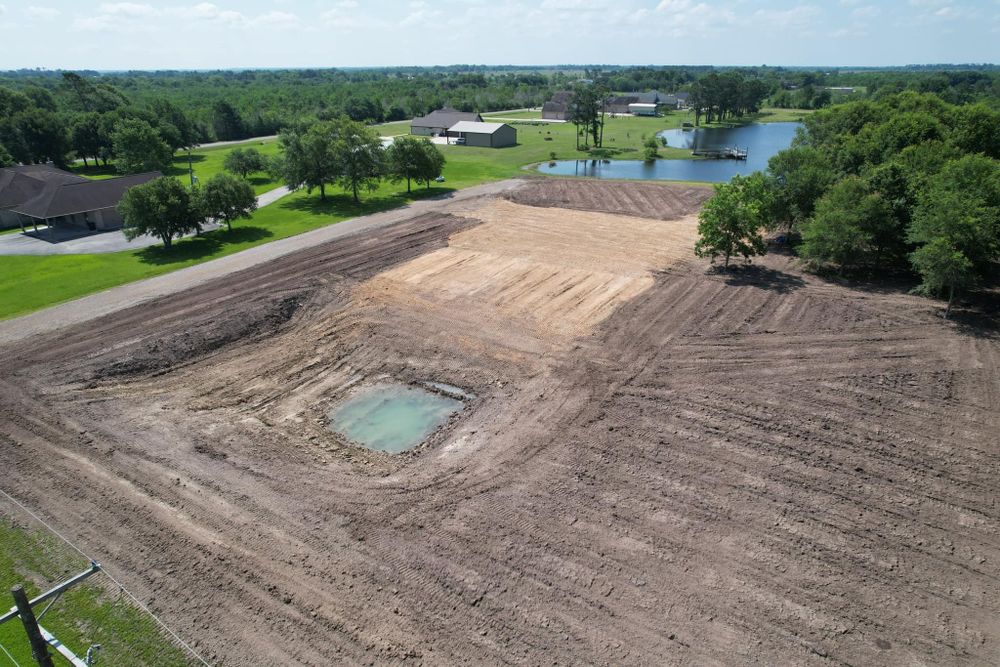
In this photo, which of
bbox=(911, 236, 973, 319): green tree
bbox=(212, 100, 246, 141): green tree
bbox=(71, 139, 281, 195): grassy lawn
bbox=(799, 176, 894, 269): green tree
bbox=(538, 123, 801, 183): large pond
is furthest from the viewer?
bbox=(212, 100, 246, 141): green tree

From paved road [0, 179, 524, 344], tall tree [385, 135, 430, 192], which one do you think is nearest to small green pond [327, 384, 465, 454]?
paved road [0, 179, 524, 344]

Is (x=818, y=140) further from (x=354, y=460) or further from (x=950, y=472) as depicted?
(x=354, y=460)

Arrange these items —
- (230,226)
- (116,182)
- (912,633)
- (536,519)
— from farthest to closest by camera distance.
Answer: (116,182), (230,226), (536,519), (912,633)

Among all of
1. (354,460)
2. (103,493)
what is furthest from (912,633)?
(103,493)

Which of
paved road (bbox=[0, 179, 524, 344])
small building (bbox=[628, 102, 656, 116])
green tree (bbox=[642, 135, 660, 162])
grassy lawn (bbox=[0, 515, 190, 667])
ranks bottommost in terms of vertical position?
grassy lawn (bbox=[0, 515, 190, 667])

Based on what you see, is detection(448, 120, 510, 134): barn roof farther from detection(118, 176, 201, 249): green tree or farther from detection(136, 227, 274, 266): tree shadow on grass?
detection(118, 176, 201, 249): green tree

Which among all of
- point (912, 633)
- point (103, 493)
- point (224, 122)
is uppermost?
point (224, 122)

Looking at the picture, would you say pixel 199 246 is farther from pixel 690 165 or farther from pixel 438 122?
pixel 438 122
